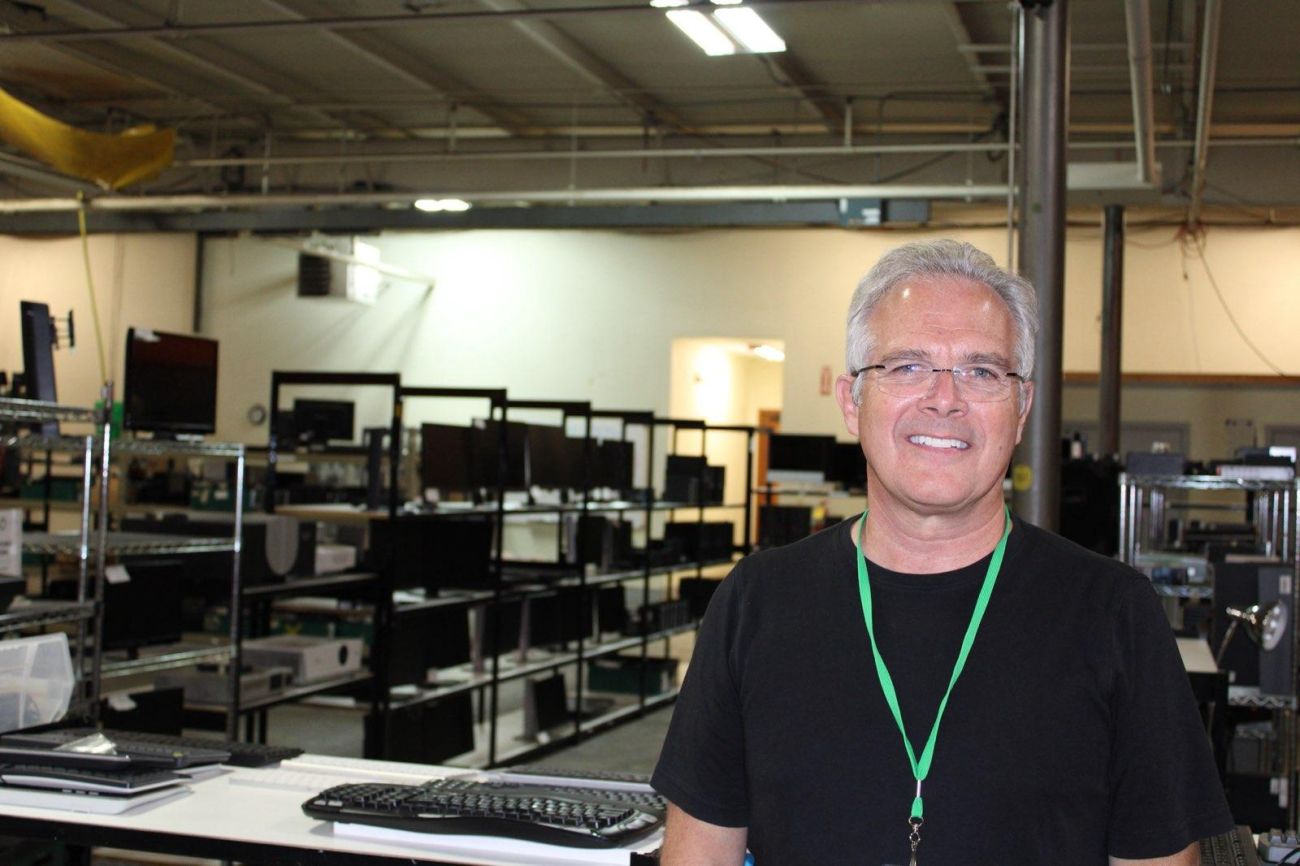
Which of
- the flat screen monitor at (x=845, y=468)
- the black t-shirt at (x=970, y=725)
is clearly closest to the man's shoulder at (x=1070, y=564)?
the black t-shirt at (x=970, y=725)

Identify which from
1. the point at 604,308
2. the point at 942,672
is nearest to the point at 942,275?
the point at 942,672

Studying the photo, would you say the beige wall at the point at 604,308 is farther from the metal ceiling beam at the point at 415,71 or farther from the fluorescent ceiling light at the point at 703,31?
the fluorescent ceiling light at the point at 703,31

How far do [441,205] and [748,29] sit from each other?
382 centimetres

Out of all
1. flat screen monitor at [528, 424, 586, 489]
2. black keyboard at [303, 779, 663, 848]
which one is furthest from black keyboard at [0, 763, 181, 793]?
flat screen monitor at [528, 424, 586, 489]

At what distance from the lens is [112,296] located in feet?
42.4

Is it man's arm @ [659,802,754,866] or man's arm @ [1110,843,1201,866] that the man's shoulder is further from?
man's arm @ [659,802,754,866]

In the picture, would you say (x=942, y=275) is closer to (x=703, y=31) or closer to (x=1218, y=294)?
(x=703, y=31)

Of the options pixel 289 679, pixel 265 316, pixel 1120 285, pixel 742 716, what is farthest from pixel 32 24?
pixel 742 716

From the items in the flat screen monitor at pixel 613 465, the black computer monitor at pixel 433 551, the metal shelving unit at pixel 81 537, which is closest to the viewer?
the metal shelving unit at pixel 81 537

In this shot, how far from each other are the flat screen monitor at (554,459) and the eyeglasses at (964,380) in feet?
19.3

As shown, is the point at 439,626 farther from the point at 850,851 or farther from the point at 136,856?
the point at 850,851

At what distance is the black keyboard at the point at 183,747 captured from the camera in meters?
2.34

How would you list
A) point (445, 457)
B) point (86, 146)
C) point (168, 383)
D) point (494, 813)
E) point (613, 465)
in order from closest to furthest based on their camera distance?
point (494, 813)
point (168, 383)
point (445, 457)
point (86, 146)
point (613, 465)

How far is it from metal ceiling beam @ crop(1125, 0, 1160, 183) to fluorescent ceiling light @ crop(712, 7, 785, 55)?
5.52ft
